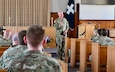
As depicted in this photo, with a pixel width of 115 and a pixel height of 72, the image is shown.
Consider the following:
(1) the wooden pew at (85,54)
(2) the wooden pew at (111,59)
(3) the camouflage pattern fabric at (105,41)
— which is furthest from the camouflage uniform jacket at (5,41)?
(2) the wooden pew at (111,59)

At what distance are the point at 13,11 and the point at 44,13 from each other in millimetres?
1517

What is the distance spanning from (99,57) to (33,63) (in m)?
4.91

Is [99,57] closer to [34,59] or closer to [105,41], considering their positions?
[105,41]

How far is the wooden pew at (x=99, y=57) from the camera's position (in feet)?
24.6

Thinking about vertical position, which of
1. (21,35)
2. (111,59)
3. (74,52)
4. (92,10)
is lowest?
(74,52)

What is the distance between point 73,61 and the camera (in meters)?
9.77

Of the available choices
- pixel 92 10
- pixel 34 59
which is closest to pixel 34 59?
pixel 34 59

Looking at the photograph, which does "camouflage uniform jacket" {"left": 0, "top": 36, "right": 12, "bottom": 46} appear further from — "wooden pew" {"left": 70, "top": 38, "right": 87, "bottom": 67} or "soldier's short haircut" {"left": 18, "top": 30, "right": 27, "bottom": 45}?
"soldier's short haircut" {"left": 18, "top": 30, "right": 27, "bottom": 45}

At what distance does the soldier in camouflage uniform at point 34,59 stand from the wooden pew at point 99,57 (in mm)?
4695

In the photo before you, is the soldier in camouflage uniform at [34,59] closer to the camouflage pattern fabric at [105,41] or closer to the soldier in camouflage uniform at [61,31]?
the camouflage pattern fabric at [105,41]

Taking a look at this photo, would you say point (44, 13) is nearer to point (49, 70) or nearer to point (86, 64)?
point (86, 64)

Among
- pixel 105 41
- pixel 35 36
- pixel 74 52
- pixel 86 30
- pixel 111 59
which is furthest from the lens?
pixel 86 30

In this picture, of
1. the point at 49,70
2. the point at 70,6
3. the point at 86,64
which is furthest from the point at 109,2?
the point at 49,70

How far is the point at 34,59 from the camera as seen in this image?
283 cm
